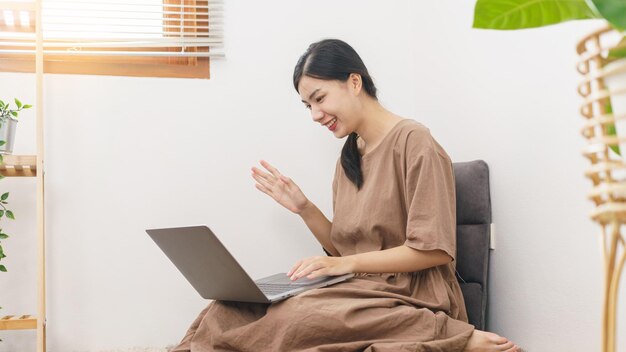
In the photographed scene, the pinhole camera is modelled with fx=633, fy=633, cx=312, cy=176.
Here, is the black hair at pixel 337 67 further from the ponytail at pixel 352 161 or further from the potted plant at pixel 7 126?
the potted plant at pixel 7 126

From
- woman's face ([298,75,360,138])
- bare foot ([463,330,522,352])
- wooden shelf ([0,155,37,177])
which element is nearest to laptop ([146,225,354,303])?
bare foot ([463,330,522,352])

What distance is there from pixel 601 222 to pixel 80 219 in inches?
66.4

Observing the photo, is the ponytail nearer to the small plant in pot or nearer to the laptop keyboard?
the laptop keyboard

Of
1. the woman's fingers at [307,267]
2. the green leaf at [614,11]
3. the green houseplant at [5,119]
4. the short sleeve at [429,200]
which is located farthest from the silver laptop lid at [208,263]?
the green leaf at [614,11]

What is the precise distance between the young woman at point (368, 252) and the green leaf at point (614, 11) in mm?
839

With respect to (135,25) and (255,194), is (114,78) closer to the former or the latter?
(135,25)

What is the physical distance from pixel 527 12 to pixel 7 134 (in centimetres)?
155

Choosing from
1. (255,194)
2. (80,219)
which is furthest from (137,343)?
(255,194)

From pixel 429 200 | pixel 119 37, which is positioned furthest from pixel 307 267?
pixel 119 37

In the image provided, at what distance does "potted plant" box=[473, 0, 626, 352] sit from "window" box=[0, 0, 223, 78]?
1505mm

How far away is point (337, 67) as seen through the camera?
1669 mm

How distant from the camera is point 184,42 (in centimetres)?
204

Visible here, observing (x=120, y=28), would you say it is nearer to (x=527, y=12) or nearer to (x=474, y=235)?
(x=474, y=235)

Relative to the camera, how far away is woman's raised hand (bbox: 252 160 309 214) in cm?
189
